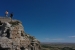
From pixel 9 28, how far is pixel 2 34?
1.63 meters

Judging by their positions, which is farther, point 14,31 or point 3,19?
point 3,19

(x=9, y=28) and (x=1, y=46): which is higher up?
(x=9, y=28)

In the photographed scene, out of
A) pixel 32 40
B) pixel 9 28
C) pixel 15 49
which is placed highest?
pixel 9 28

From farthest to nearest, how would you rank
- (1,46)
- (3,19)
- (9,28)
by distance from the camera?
(3,19)
(9,28)
(1,46)

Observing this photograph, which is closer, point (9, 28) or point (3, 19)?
point (9, 28)

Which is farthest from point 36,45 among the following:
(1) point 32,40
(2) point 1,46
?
(2) point 1,46

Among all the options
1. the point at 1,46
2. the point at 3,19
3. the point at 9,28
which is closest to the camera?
the point at 1,46

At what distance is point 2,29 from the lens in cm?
2438

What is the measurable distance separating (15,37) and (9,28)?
1843 millimetres

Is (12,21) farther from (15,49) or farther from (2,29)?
(15,49)

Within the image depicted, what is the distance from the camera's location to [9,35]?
22.9 m

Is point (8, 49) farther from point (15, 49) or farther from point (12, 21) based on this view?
point (12, 21)

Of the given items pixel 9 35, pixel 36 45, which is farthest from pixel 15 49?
pixel 36 45

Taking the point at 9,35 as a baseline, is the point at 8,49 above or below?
below
